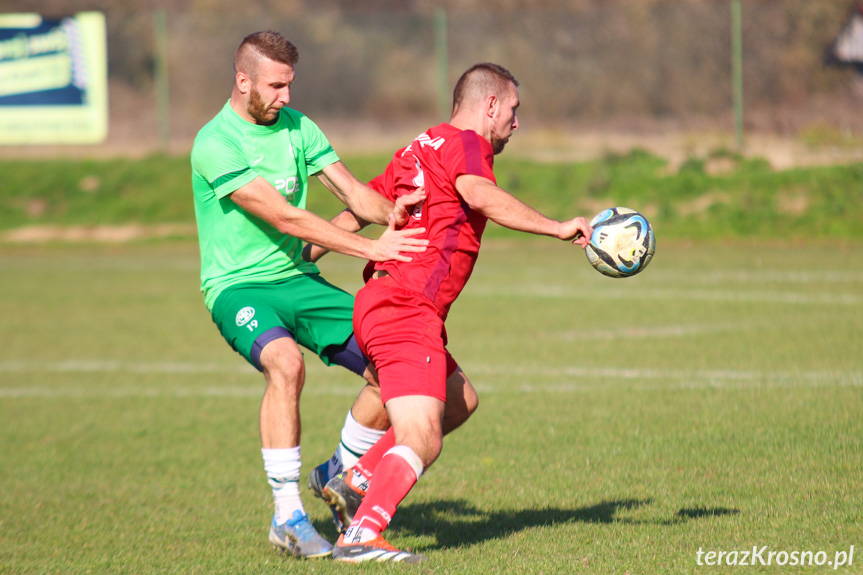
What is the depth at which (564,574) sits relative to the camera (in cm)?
423

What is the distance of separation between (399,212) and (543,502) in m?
1.82

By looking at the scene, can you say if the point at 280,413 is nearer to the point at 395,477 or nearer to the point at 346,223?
the point at 395,477

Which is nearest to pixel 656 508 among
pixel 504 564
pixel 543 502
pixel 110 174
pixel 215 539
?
pixel 543 502

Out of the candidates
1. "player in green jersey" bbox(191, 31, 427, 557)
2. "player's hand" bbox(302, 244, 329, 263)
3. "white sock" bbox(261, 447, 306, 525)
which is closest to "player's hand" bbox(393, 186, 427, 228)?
"player in green jersey" bbox(191, 31, 427, 557)

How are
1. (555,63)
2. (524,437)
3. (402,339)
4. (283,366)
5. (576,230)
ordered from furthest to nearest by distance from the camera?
1. (555,63)
2. (524,437)
3. (283,366)
4. (402,339)
5. (576,230)

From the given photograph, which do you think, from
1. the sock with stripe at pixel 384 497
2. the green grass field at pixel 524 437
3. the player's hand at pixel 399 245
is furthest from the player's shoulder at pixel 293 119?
the green grass field at pixel 524 437

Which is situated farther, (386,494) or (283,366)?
(283,366)

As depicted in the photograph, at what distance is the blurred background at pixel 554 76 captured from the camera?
22344 mm

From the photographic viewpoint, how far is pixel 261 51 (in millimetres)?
5145

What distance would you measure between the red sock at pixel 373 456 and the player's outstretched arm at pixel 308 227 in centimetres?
87

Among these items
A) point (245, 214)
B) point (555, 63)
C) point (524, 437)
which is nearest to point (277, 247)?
point (245, 214)

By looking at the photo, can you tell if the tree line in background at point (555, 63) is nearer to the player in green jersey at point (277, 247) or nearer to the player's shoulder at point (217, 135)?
the player in green jersey at point (277, 247)

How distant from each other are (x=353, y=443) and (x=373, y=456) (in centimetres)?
40

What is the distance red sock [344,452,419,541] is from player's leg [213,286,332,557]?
48 cm
